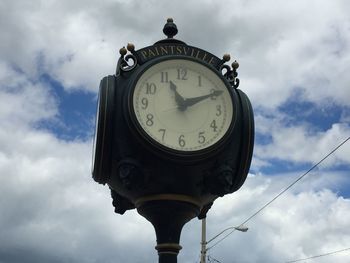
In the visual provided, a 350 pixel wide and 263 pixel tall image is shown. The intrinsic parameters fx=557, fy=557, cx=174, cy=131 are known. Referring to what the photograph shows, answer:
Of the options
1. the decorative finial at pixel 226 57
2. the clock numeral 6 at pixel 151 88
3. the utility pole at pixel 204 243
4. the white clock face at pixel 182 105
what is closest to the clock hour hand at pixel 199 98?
the white clock face at pixel 182 105

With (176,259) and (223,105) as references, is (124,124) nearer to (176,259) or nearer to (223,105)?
(223,105)

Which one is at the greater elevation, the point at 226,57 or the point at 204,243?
the point at 204,243

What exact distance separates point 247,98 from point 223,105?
1.07 ft

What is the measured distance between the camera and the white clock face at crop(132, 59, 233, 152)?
11.9 ft

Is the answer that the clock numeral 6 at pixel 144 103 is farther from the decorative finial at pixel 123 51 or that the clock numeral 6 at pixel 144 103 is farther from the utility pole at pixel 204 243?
the utility pole at pixel 204 243

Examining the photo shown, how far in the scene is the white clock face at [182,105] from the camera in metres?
3.63

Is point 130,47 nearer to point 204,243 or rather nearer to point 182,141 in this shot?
point 182,141

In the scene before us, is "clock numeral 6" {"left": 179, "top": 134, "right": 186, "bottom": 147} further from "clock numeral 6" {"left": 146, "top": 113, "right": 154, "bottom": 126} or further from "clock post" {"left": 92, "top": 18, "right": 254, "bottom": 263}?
"clock numeral 6" {"left": 146, "top": 113, "right": 154, "bottom": 126}

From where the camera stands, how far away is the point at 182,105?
380 centimetres

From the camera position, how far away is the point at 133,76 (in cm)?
A: 378

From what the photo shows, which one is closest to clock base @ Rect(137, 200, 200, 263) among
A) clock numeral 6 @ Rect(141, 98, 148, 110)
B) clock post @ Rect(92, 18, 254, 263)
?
clock post @ Rect(92, 18, 254, 263)

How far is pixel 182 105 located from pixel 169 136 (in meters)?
0.28

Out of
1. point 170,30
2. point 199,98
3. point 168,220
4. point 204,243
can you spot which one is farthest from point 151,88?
point 204,243

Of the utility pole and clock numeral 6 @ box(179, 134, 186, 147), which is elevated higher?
the utility pole
